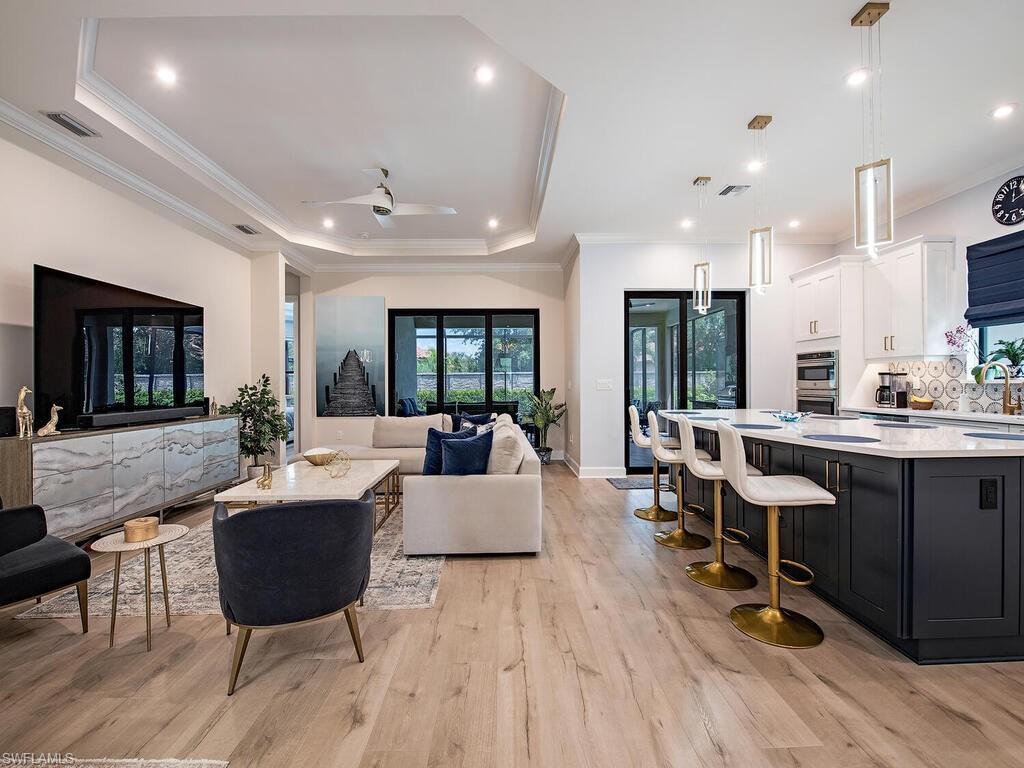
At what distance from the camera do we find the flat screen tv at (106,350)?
11.0 feet

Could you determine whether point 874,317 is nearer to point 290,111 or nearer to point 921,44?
point 921,44

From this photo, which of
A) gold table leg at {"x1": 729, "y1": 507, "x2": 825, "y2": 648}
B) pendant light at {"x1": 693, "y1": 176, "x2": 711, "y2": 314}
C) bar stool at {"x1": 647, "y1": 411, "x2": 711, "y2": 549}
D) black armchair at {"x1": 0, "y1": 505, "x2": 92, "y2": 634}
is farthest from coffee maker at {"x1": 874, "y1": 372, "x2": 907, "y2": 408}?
black armchair at {"x1": 0, "y1": 505, "x2": 92, "y2": 634}

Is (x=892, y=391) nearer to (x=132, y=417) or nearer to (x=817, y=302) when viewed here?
(x=817, y=302)

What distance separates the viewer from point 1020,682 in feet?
6.36

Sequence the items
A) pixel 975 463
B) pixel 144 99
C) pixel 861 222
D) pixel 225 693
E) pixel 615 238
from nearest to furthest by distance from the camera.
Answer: pixel 225 693 < pixel 975 463 < pixel 861 222 < pixel 144 99 < pixel 615 238

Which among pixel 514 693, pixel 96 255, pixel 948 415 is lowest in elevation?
pixel 514 693

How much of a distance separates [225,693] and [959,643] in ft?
10.1

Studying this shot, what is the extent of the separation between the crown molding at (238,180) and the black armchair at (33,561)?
2.56m

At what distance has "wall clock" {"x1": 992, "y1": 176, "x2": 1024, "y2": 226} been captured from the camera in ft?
12.9

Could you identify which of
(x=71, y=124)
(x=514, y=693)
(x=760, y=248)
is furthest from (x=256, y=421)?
(x=760, y=248)

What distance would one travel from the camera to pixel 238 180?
4766 millimetres

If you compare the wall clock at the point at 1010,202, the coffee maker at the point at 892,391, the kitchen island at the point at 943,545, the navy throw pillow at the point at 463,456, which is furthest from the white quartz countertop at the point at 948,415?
the navy throw pillow at the point at 463,456

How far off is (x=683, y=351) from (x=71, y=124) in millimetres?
6192

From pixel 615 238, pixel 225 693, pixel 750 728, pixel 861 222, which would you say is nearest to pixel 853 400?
pixel 615 238
